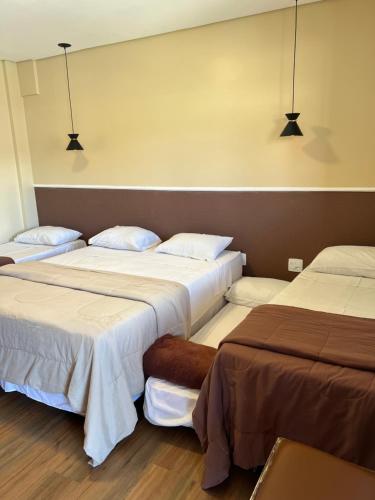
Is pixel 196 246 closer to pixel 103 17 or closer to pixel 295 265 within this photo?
pixel 295 265

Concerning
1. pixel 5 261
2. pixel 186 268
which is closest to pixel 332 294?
pixel 186 268

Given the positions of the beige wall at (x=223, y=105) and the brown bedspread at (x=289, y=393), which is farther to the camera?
the beige wall at (x=223, y=105)

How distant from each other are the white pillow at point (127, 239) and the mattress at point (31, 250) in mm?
373

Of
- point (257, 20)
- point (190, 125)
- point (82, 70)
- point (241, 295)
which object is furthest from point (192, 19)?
point (241, 295)

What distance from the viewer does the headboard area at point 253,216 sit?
2.96 meters

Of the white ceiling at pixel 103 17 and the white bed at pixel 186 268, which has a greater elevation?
the white ceiling at pixel 103 17

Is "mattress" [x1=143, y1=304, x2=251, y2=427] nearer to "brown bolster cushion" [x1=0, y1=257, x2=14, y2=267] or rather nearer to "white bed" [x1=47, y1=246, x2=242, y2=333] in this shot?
"white bed" [x1=47, y1=246, x2=242, y2=333]

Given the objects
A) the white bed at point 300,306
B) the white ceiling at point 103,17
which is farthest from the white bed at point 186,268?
the white ceiling at point 103,17

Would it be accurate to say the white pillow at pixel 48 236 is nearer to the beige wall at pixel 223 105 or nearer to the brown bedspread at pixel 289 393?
the beige wall at pixel 223 105

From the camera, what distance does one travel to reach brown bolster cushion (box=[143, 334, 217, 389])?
191cm

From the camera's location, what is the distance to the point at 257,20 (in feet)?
9.70

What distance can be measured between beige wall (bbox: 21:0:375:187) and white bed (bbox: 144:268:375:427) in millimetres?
867

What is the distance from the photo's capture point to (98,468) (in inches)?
71.8

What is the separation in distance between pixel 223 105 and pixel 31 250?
223 cm
